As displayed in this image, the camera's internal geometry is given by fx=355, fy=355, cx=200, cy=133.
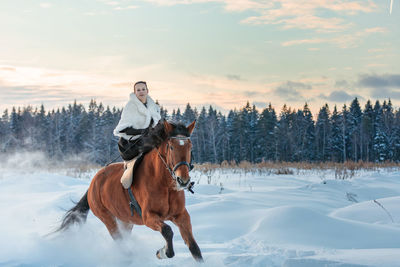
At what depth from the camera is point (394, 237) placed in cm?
518

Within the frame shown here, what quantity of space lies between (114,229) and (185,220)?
1.68m

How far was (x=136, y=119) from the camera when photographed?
14.8 ft

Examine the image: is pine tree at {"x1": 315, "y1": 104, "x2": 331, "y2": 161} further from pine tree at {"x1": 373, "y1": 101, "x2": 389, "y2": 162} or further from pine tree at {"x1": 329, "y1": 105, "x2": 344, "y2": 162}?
pine tree at {"x1": 373, "y1": 101, "x2": 389, "y2": 162}

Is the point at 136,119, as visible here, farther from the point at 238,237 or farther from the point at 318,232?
the point at 318,232

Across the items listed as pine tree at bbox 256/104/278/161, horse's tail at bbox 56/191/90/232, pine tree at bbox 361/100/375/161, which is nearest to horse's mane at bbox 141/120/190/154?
horse's tail at bbox 56/191/90/232

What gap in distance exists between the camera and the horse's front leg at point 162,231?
11.6ft

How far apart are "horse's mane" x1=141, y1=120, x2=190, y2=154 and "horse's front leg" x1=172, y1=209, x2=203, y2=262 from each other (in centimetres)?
84

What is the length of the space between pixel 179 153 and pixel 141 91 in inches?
55.8

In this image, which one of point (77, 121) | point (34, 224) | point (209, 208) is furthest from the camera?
point (77, 121)

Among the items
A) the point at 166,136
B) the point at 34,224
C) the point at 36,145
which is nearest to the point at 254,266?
the point at 166,136

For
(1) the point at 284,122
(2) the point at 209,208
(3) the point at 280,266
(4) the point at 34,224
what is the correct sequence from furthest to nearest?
1. (1) the point at 284,122
2. (2) the point at 209,208
3. (4) the point at 34,224
4. (3) the point at 280,266

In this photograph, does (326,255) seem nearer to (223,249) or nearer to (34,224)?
(223,249)

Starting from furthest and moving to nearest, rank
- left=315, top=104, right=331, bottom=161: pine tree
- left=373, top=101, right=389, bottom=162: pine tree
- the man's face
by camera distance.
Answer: left=315, top=104, right=331, bottom=161: pine tree
left=373, top=101, right=389, bottom=162: pine tree
the man's face

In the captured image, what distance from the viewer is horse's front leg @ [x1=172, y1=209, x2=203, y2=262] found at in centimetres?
370
